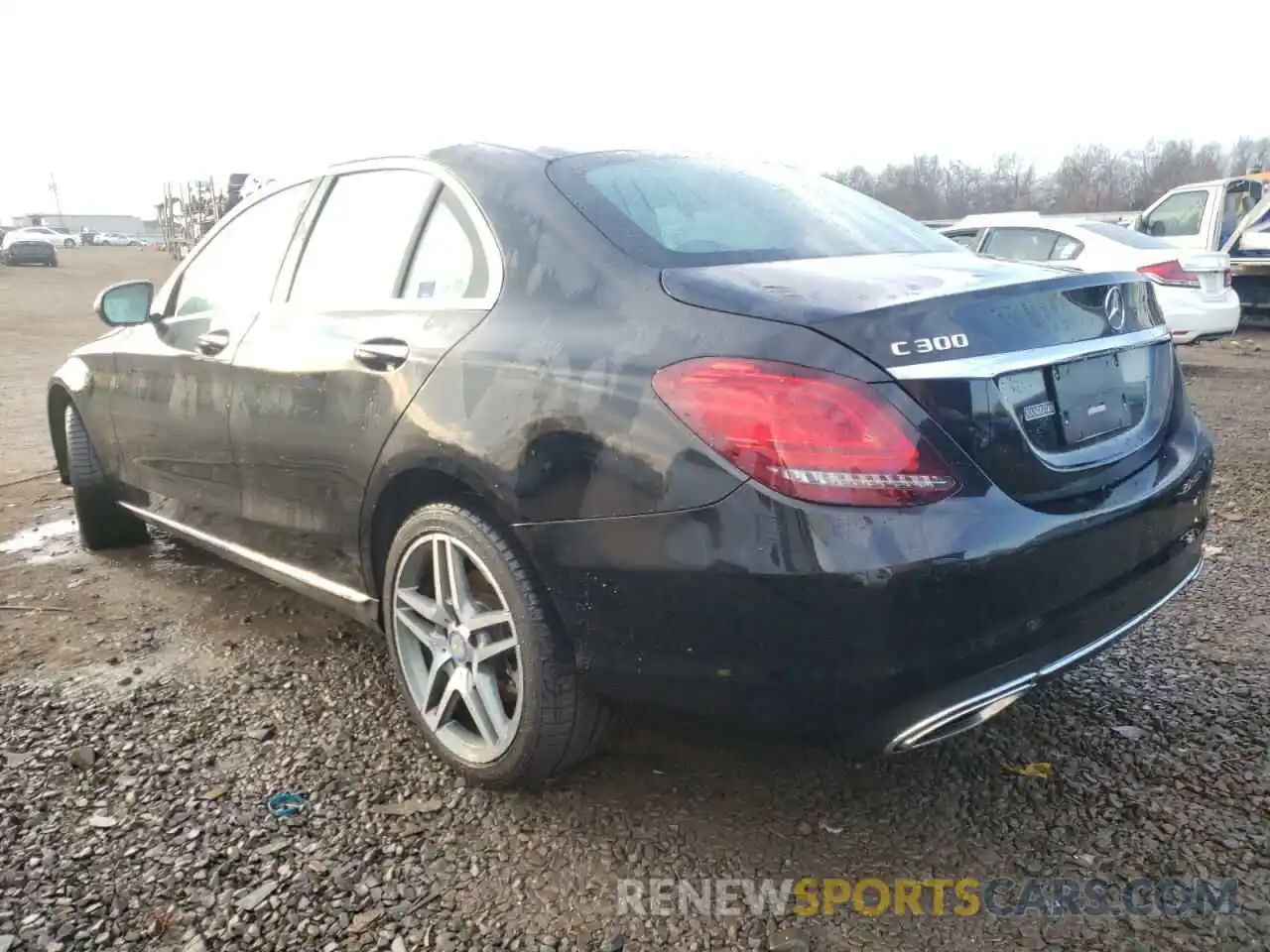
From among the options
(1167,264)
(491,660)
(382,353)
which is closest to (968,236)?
(1167,264)

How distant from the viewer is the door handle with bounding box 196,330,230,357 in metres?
3.25

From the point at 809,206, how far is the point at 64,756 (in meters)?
2.52

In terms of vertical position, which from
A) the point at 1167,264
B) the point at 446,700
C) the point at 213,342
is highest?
the point at 213,342

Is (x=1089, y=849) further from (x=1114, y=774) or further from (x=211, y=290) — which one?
(x=211, y=290)

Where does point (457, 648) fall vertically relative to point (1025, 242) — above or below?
below

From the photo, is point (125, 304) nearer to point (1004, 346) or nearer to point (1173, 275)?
point (1004, 346)

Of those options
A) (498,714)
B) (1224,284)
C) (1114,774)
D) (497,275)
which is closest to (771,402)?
(497,275)

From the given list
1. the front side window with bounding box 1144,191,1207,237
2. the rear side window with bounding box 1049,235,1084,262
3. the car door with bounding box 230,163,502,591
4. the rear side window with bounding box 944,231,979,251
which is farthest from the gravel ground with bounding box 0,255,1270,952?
the front side window with bounding box 1144,191,1207,237

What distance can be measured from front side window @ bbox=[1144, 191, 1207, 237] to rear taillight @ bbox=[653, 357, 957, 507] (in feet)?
41.6

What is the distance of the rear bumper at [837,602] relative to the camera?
179cm

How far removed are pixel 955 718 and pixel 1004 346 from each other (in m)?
0.72

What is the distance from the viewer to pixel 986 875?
6.79 feet

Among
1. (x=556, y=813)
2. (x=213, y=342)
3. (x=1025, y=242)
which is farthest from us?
(x=1025, y=242)

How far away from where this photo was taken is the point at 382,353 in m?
2.57
